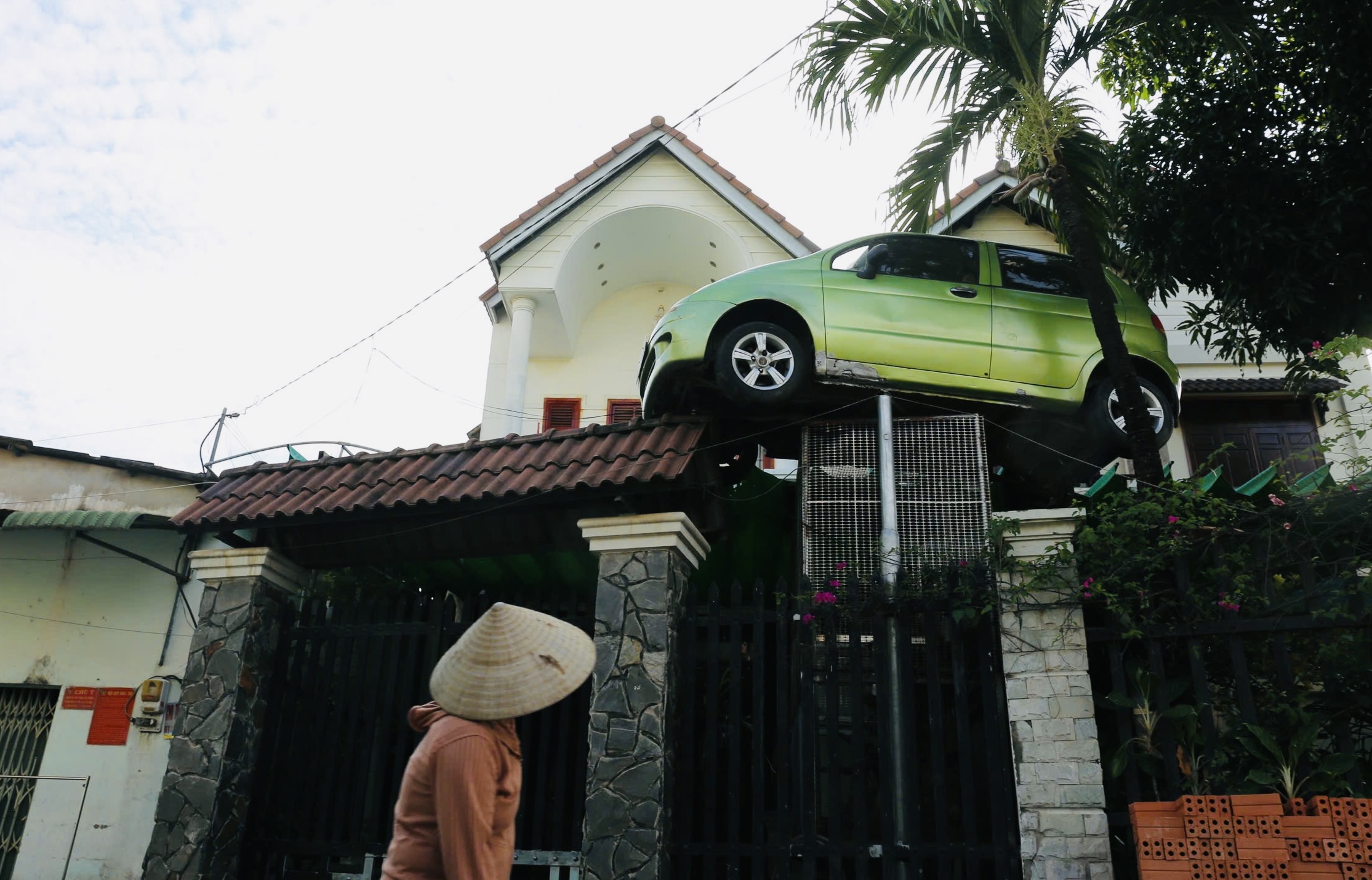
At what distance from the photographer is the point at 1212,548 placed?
5316 mm

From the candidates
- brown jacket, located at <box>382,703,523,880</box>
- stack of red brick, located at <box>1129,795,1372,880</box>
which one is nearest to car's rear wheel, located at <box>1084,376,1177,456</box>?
stack of red brick, located at <box>1129,795,1372,880</box>

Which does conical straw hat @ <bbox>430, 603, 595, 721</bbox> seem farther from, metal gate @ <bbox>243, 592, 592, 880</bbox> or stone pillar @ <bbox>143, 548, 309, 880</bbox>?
stone pillar @ <bbox>143, 548, 309, 880</bbox>

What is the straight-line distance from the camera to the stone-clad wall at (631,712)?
572cm

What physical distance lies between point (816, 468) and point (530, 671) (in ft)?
14.7

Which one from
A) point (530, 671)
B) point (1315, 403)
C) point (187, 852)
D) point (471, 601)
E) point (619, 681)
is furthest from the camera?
point (1315, 403)

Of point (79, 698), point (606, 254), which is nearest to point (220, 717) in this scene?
point (79, 698)

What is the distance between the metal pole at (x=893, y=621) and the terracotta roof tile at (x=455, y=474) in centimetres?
135

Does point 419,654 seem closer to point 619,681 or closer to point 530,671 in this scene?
point 619,681

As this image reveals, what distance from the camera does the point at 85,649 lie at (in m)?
10.5

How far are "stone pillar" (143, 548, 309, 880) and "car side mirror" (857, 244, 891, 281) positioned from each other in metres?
5.11

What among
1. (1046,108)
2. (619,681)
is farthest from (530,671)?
(1046,108)

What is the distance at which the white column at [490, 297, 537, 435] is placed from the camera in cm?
1211

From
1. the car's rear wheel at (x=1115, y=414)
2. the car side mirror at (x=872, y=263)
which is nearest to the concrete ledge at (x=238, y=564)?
the car side mirror at (x=872, y=263)

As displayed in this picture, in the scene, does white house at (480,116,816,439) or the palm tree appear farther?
white house at (480,116,816,439)
